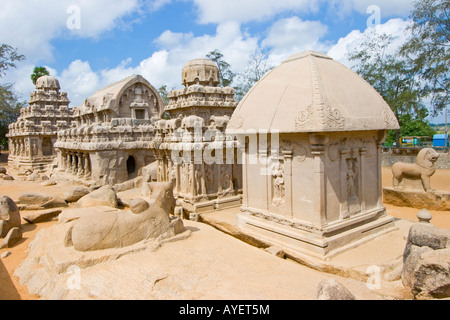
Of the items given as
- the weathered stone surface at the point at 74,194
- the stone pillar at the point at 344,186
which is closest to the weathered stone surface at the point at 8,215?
the weathered stone surface at the point at 74,194

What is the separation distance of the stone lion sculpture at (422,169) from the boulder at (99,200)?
36.3 ft

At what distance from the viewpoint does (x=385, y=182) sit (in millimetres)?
17062

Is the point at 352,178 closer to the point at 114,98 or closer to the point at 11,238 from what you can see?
the point at 11,238

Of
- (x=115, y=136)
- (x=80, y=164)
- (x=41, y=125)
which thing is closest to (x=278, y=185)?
(x=115, y=136)

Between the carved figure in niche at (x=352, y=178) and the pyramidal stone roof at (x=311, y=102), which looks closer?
the pyramidal stone roof at (x=311, y=102)

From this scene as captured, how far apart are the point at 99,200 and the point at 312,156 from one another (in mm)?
8066

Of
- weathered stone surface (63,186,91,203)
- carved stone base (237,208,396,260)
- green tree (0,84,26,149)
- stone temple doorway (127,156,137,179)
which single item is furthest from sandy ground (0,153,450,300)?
green tree (0,84,26,149)

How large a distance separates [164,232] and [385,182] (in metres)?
14.7

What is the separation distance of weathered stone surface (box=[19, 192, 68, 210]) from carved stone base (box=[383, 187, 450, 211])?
12546 millimetres

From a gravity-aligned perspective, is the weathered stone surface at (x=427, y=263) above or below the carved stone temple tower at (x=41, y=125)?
below

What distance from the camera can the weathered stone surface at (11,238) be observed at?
7349mm

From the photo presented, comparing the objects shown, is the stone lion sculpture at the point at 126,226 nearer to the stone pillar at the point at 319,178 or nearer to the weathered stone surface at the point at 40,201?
the stone pillar at the point at 319,178

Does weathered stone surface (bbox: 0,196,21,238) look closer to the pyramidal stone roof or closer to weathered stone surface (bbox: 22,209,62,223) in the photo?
weathered stone surface (bbox: 22,209,62,223)
